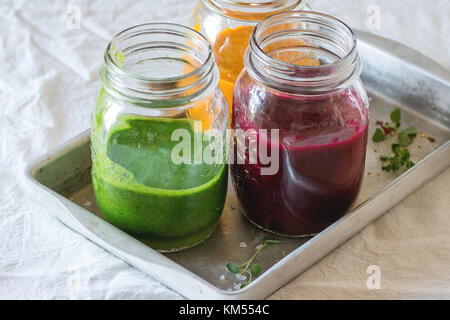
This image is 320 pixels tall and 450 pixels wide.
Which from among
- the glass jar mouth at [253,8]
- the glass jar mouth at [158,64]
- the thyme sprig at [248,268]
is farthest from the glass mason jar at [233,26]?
the thyme sprig at [248,268]

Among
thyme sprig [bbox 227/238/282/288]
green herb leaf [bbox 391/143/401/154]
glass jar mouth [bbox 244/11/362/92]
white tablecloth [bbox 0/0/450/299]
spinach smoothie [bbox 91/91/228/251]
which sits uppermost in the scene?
glass jar mouth [bbox 244/11/362/92]

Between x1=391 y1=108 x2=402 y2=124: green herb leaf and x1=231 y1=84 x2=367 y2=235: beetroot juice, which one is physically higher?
x1=231 y1=84 x2=367 y2=235: beetroot juice

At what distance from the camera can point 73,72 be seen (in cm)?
162

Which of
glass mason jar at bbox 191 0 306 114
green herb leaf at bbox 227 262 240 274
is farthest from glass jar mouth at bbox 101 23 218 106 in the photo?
green herb leaf at bbox 227 262 240 274

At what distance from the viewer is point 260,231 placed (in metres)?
1.19

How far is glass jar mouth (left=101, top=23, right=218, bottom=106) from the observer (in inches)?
40.2

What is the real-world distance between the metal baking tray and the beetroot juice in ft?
0.11

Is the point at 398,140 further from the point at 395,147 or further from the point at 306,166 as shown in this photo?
the point at 306,166

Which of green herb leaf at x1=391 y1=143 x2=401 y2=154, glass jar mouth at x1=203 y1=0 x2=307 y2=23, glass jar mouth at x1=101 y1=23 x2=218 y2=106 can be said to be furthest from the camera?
green herb leaf at x1=391 y1=143 x2=401 y2=154

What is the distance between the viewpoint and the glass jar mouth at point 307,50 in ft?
3.40

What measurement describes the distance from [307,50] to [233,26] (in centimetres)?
14

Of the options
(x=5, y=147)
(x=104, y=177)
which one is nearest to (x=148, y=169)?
(x=104, y=177)

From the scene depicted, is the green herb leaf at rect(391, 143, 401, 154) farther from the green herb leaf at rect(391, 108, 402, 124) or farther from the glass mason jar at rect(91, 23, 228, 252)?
the glass mason jar at rect(91, 23, 228, 252)

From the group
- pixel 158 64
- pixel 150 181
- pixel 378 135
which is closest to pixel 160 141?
pixel 150 181
